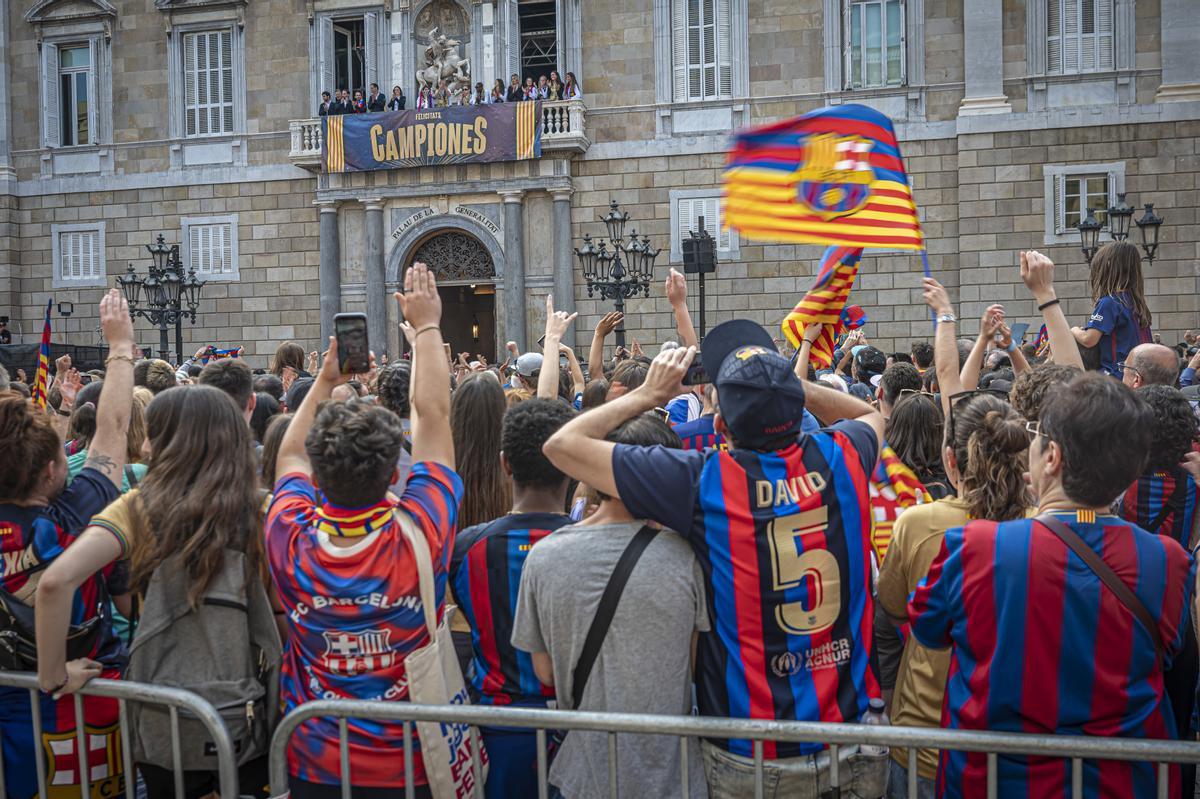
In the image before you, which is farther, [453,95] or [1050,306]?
[453,95]

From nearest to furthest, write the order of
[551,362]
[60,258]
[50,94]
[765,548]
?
[765,548] < [551,362] < [50,94] < [60,258]

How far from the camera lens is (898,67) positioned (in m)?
19.2

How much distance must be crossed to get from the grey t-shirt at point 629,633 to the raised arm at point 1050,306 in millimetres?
2556

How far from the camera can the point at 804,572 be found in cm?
281

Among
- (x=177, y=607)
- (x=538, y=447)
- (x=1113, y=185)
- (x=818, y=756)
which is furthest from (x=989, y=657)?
(x=1113, y=185)

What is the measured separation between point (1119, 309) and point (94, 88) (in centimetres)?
2306

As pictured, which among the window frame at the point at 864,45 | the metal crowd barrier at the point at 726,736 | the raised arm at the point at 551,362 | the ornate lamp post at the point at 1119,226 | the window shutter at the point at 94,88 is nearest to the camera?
the metal crowd barrier at the point at 726,736

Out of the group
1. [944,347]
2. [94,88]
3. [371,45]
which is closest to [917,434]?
[944,347]

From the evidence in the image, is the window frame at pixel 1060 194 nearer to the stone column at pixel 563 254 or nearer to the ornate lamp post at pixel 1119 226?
the ornate lamp post at pixel 1119 226

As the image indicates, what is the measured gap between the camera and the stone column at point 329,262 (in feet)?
69.8

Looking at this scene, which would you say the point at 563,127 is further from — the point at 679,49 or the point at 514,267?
the point at 514,267

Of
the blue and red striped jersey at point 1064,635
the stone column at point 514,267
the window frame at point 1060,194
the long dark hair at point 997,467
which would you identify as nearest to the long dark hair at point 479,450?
the long dark hair at point 997,467

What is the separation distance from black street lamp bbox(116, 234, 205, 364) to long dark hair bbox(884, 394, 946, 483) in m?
15.8

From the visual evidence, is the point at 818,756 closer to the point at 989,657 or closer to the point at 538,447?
the point at 989,657
